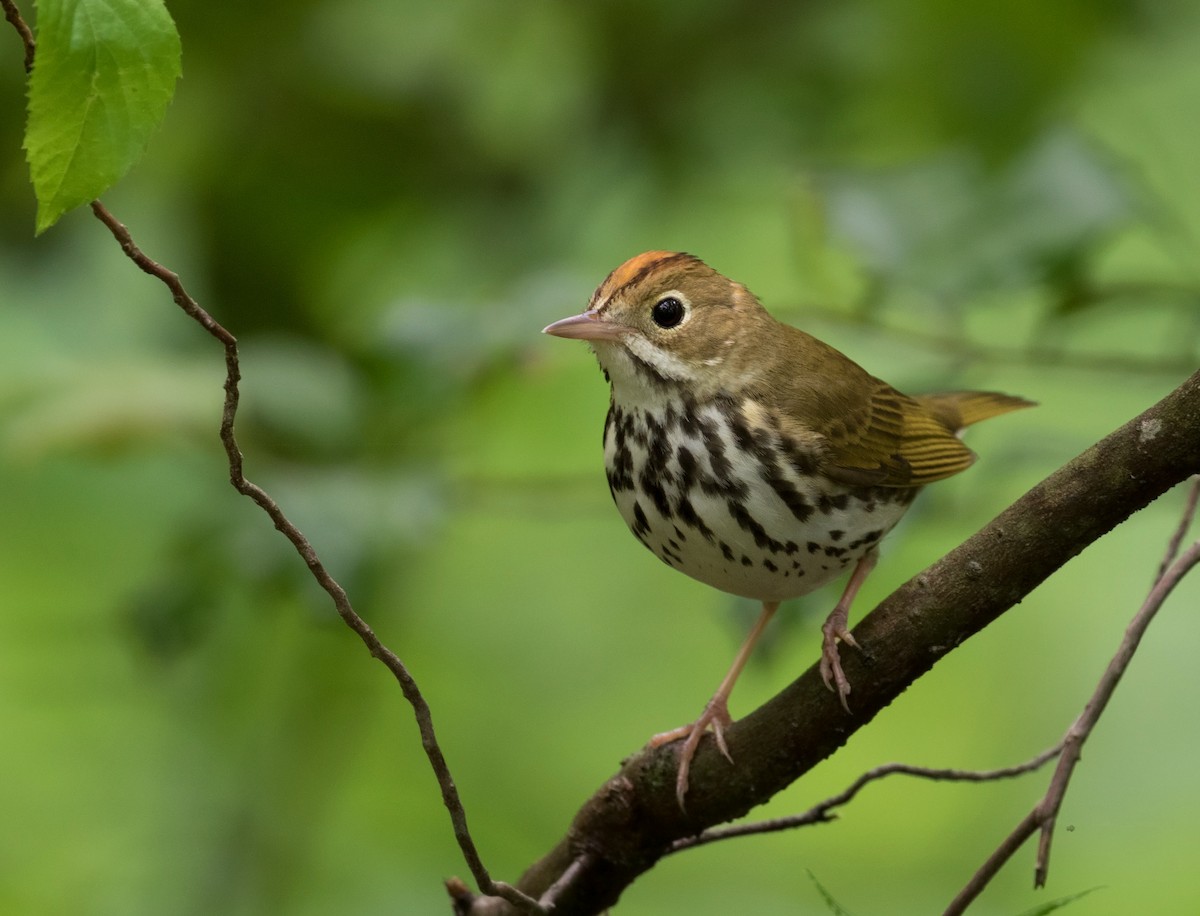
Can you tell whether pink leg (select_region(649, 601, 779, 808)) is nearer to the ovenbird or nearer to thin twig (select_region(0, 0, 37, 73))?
the ovenbird

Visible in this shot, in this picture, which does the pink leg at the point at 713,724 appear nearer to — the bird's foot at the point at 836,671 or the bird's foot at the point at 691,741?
the bird's foot at the point at 691,741

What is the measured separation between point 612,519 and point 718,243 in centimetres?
126

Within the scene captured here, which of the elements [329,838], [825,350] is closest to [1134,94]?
[825,350]

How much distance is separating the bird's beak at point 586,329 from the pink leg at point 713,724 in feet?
2.20

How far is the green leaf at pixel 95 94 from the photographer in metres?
1.52

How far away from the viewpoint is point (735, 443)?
2.75m

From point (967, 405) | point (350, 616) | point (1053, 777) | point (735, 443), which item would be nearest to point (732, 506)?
point (735, 443)

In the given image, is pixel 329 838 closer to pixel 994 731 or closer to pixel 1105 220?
pixel 994 731

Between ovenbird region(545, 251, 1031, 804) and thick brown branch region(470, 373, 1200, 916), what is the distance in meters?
0.17

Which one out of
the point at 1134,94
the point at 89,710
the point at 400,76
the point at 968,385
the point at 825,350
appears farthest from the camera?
the point at 1134,94

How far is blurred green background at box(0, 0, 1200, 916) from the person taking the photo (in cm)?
338

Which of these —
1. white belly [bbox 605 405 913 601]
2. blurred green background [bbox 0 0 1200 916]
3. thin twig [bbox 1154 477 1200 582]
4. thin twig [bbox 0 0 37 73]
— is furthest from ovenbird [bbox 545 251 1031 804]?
thin twig [bbox 0 0 37 73]

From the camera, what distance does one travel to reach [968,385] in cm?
368

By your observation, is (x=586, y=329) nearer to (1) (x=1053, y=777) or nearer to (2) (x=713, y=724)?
(2) (x=713, y=724)
